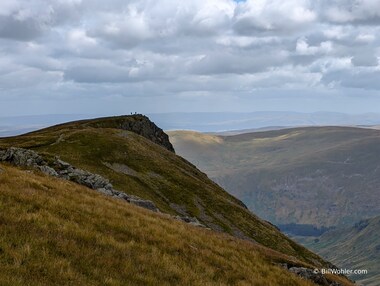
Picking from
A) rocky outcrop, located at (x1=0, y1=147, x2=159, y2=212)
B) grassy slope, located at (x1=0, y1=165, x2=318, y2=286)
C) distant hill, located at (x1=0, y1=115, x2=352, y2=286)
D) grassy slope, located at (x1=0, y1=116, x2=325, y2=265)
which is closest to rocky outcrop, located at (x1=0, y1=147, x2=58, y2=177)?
rocky outcrop, located at (x1=0, y1=147, x2=159, y2=212)

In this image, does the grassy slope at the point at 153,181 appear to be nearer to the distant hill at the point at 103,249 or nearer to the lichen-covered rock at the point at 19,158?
the lichen-covered rock at the point at 19,158

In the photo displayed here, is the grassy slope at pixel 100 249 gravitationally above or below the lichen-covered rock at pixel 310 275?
above

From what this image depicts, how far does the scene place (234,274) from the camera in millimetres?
19781

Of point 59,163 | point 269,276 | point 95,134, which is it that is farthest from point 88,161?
point 269,276

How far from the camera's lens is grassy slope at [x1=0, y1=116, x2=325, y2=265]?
6950 centimetres

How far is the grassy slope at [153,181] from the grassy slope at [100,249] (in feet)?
130

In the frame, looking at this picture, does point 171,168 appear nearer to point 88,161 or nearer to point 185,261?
point 88,161

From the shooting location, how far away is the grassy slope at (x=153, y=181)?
69500 millimetres

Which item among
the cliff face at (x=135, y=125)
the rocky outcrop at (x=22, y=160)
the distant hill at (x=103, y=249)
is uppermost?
the cliff face at (x=135, y=125)

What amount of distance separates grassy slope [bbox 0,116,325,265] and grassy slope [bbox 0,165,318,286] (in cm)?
3950

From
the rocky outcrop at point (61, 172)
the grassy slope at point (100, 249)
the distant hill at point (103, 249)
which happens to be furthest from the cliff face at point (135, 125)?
the grassy slope at point (100, 249)

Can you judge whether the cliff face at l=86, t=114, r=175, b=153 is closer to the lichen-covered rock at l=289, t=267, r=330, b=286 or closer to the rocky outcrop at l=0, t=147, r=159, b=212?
the rocky outcrop at l=0, t=147, r=159, b=212

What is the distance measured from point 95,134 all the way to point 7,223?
7977cm

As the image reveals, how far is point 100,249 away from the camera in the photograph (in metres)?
16.8
